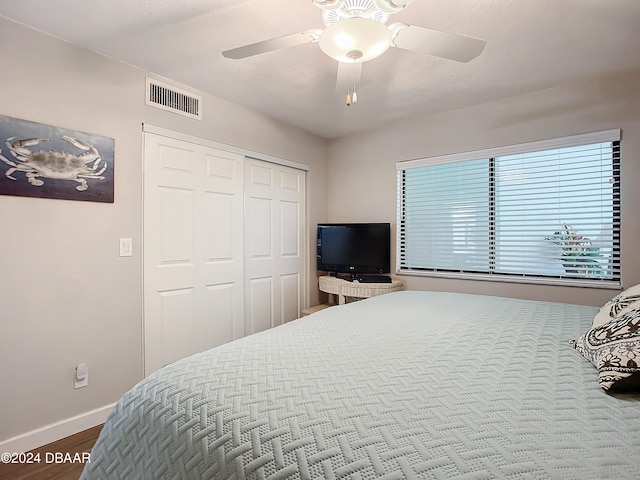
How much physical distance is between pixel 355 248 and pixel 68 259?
8.28 ft

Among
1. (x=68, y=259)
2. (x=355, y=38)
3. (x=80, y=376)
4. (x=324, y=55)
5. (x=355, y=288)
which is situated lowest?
(x=80, y=376)

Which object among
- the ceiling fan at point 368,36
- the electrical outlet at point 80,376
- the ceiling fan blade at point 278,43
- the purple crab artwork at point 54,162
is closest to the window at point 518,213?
the ceiling fan at point 368,36

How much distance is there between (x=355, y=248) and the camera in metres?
3.62

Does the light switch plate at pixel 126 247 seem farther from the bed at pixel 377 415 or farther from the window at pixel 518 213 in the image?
the window at pixel 518 213

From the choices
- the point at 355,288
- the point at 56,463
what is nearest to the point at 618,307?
the point at 355,288

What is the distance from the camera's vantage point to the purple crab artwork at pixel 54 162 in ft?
6.09

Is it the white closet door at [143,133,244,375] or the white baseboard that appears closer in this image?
the white baseboard

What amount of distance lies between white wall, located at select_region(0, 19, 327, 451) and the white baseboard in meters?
0.02

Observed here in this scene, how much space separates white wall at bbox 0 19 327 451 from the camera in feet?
6.17

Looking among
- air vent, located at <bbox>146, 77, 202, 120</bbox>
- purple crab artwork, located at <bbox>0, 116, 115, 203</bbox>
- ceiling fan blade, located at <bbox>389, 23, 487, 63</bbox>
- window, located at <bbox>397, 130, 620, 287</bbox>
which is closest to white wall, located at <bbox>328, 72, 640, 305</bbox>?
window, located at <bbox>397, 130, 620, 287</bbox>

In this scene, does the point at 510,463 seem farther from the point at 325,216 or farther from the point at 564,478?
the point at 325,216

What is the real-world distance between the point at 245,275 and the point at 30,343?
5.25 ft

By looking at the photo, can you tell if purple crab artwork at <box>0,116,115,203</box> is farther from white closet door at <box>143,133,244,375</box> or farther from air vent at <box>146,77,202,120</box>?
air vent at <box>146,77,202,120</box>

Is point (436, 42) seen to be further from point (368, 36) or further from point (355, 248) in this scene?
point (355, 248)
